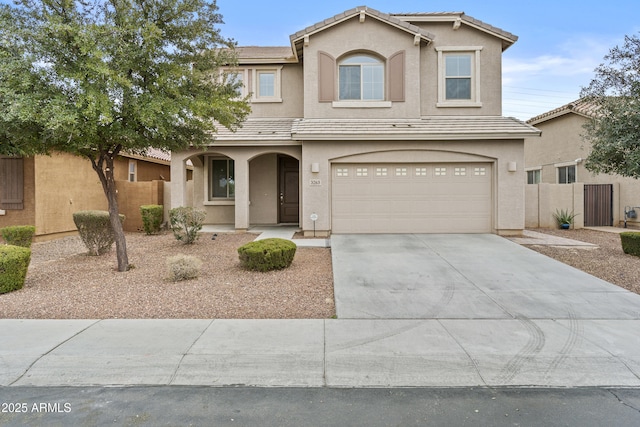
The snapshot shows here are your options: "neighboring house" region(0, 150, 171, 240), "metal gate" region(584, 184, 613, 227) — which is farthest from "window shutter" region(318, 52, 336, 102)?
"metal gate" region(584, 184, 613, 227)

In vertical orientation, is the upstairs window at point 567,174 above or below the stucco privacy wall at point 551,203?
above

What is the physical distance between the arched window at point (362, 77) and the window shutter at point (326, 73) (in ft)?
1.07

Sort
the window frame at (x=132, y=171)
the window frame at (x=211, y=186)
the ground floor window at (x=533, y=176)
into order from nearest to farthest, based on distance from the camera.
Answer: the window frame at (x=211, y=186)
the window frame at (x=132, y=171)
the ground floor window at (x=533, y=176)

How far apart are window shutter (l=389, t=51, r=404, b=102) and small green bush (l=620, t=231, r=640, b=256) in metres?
7.64

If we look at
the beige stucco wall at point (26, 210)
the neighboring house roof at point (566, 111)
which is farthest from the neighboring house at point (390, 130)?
the neighboring house roof at point (566, 111)

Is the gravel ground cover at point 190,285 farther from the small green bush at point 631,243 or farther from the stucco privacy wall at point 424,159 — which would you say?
the stucco privacy wall at point 424,159

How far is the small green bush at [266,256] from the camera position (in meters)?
7.86

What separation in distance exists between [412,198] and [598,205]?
30.7 ft

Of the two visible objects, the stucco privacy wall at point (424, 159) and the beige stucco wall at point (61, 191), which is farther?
the stucco privacy wall at point (424, 159)

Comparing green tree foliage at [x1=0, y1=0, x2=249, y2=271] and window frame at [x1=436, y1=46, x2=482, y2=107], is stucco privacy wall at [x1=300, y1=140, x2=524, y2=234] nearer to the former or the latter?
window frame at [x1=436, y1=46, x2=482, y2=107]

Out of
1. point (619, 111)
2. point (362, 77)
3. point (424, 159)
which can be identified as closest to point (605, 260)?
point (619, 111)

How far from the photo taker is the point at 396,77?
517 inches

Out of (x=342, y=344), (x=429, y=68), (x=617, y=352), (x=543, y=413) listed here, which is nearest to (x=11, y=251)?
(x=342, y=344)

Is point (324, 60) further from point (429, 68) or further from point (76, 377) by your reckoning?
point (76, 377)
